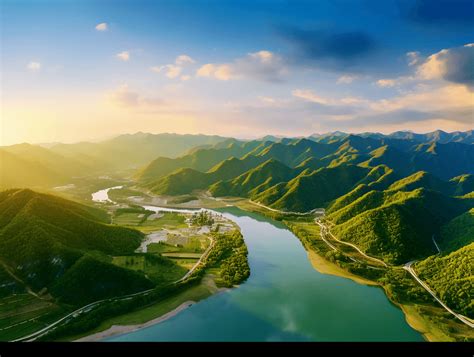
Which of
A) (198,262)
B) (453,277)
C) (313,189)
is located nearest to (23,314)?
(198,262)

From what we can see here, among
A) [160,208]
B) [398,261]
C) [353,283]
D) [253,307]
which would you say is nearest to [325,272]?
[353,283]

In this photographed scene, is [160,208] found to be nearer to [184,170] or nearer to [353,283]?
[184,170]

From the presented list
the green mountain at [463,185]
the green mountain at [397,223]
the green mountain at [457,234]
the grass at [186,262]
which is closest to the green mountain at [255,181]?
the green mountain at [397,223]

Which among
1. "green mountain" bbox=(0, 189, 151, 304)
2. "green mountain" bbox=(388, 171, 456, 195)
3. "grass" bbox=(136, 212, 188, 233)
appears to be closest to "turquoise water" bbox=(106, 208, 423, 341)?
"green mountain" bbox=(0, 189, 151, 304)

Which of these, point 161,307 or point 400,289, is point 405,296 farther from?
point 161,307

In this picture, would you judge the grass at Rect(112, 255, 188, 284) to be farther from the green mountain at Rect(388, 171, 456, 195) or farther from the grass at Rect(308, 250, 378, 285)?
the green mountain at Rect(388, 171, 456, 195)

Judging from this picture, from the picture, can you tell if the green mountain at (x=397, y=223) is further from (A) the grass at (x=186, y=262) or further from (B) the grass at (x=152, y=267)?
(B) the grass at (x=152, y=267)

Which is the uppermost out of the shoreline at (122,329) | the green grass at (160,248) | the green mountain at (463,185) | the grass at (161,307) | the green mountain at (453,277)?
the green mountain at (463,185)
